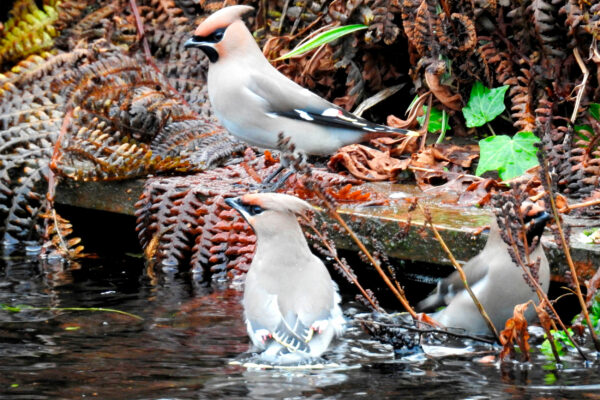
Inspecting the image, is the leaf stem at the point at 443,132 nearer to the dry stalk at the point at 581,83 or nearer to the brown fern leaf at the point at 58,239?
the dry stalk at the point at 581,83

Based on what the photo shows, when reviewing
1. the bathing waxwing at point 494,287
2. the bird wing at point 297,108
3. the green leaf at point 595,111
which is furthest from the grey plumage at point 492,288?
the green leaf at point 595,111

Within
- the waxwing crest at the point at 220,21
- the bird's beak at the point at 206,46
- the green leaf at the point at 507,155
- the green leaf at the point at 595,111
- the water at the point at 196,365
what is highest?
the waxwing crest at the point at 220,21

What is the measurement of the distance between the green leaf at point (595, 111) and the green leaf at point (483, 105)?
1.52ft

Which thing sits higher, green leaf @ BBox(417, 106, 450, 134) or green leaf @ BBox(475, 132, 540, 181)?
green leaf @ BBox(417, 106, 450, 134)

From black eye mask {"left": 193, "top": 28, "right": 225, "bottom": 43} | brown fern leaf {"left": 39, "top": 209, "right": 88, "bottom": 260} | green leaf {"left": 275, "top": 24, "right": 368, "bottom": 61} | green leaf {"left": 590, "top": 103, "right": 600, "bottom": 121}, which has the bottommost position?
brown fern leaf {"left": 39, "top": 209, "right": 88, "bottom": 260}

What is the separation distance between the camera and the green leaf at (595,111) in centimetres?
517

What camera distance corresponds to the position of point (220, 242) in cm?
468

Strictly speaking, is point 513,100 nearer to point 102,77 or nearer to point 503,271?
point 503,271

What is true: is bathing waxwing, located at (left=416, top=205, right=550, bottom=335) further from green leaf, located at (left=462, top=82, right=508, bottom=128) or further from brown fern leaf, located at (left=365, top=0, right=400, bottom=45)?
brown fern leaf, located at (left=365, top=0, right=400, bottom=45)

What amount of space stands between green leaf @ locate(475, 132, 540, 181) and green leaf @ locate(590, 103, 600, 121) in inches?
15.6

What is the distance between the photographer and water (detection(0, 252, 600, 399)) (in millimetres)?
A: 3021

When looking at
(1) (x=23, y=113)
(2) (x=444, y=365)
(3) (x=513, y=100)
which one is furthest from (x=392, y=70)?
(2) (x=444, y=365)

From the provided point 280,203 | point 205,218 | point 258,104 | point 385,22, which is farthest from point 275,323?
point 385,22


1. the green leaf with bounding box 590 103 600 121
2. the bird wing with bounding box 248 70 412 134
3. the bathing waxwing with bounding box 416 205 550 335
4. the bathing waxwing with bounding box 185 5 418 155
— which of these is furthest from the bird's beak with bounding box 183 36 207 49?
the green leaf with bounding box 590 103 600 121
